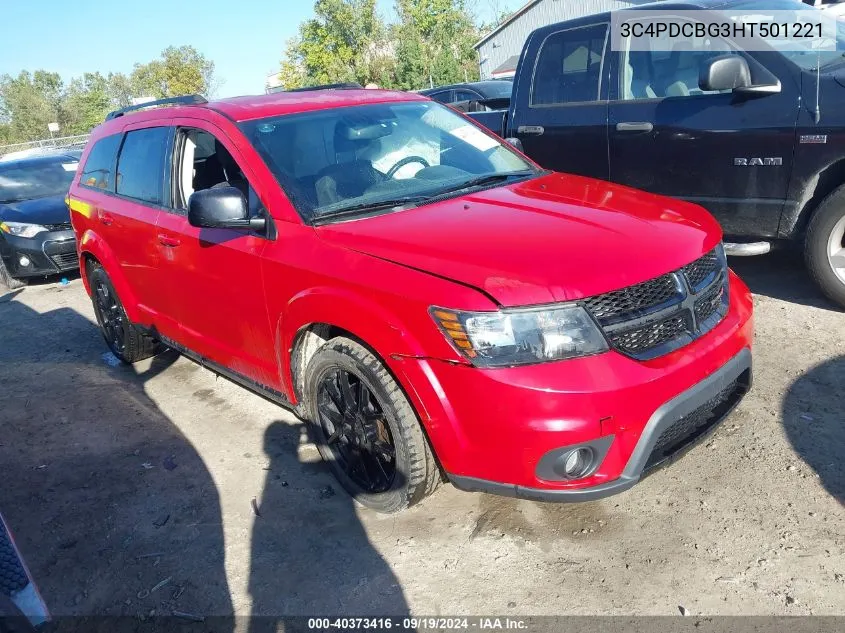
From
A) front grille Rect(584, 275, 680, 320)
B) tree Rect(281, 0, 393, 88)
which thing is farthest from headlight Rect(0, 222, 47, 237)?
tree Rect(281, 0, 393, 88)

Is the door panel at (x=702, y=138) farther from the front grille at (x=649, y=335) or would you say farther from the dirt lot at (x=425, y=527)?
the front grille at (x=649, y=335)

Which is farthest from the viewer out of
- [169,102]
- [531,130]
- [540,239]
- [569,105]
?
[531,130]

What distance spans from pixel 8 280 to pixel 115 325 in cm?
441

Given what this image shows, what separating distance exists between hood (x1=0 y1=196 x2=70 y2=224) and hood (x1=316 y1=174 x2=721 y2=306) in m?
6.98

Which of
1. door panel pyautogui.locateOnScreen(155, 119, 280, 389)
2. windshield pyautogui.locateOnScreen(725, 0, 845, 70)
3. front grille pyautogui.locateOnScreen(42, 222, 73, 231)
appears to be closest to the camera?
door panel pyautogui.locateOnScreen(155, 119, 280, 389)

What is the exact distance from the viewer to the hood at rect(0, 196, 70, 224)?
332 inches

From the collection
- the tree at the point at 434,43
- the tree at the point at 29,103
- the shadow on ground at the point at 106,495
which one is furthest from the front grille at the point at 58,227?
the tree at the point at 29,103

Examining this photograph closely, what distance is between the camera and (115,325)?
5.24 meters

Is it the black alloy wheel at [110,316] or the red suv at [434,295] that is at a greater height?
the red suv at [434,295]

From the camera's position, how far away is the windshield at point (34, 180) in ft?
29.8

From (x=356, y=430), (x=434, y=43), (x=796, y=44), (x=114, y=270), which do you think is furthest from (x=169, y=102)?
(x=434, y=43)

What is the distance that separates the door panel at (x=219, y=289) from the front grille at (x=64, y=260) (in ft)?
17.0

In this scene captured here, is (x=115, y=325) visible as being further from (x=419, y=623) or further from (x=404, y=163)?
(x=419, y=623)

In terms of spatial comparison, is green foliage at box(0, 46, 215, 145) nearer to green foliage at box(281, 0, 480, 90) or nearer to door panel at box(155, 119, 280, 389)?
green foliage at box(281, 0, 480, 90)
